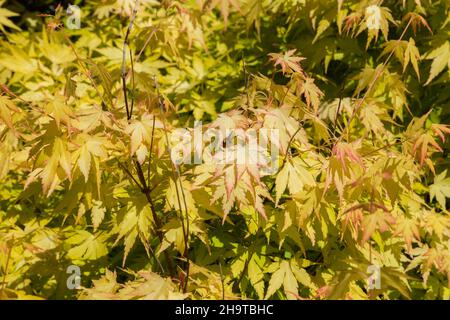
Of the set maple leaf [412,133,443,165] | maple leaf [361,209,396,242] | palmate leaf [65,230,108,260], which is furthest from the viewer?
palmate leaf [65,230,108,260]

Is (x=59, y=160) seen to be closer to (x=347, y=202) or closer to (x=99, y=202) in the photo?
(x=99, y=202)

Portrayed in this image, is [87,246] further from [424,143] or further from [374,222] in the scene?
[424,143]

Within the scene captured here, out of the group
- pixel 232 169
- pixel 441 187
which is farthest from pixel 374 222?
pixel 441 187

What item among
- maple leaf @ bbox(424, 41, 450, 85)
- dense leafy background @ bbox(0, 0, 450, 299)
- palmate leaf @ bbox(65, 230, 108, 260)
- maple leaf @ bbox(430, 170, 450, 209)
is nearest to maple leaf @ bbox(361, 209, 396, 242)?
dense leafy background @ bbox(0, 0, 450, 299)

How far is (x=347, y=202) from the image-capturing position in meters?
2.17

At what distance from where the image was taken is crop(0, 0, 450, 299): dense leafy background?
200 centimetres

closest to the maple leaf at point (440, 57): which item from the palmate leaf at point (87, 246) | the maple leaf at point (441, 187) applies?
the maple leaf at point (441, 187)

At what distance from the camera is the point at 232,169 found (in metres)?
1.71

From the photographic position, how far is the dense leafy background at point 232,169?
200 cm

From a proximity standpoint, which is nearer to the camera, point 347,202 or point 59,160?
point 59,160

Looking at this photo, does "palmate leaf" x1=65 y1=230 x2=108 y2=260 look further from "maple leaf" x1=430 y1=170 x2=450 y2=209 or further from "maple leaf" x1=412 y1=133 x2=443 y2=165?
"maple leaf" x1=430 y1=170 x2=450 y2=209
